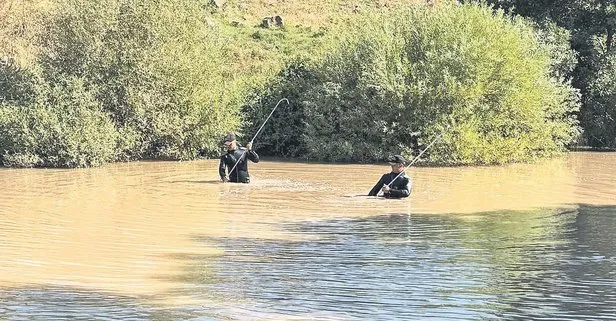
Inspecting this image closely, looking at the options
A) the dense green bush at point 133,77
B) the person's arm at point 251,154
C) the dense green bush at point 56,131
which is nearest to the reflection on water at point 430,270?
the person's arm at point 251,154

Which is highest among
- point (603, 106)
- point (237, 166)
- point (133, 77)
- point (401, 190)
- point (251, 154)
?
point (133, 77)

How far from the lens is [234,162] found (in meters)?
22.0

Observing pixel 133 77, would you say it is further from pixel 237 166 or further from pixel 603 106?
pixel 603 106

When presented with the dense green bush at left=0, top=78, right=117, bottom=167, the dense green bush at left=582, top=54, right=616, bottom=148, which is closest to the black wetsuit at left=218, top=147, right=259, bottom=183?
the dense green bush at left=0, top=78, right=117, bottom=167

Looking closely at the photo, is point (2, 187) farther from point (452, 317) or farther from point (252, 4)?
point (252, 4)

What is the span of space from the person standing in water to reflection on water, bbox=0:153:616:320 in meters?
0.38

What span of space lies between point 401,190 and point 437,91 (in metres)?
10.9

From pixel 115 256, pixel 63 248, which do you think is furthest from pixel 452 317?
pixel 63 248

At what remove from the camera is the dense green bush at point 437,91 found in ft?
94.7

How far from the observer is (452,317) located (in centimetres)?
842

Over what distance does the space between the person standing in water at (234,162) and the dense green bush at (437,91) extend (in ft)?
26.6

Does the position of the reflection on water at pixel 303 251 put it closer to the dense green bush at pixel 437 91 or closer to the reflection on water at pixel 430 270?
the reflection on water at pixel 430 270

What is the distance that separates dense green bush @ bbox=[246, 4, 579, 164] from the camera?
2886 centimetres

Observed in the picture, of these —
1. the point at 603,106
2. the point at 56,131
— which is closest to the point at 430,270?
the point at 56,131
